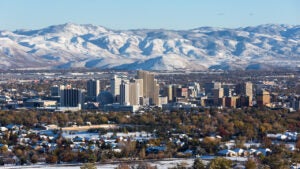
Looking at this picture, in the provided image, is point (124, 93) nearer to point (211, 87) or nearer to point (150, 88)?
point (150, 88)

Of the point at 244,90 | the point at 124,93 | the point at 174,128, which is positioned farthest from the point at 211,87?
the point at 174,128

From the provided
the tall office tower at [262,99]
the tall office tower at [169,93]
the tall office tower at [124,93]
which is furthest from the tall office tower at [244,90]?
the tall office tower at [124,93]

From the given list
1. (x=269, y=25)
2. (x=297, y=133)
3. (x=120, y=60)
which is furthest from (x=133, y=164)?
(x=269, y=25)

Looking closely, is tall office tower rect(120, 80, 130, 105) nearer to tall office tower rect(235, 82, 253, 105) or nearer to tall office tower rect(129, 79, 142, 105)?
tall office tower rect(129, 79, 142, 105)

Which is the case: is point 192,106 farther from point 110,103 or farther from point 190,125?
point 190,125

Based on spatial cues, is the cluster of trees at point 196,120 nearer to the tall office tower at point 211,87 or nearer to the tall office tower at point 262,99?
the tall office tower at point 262,99
